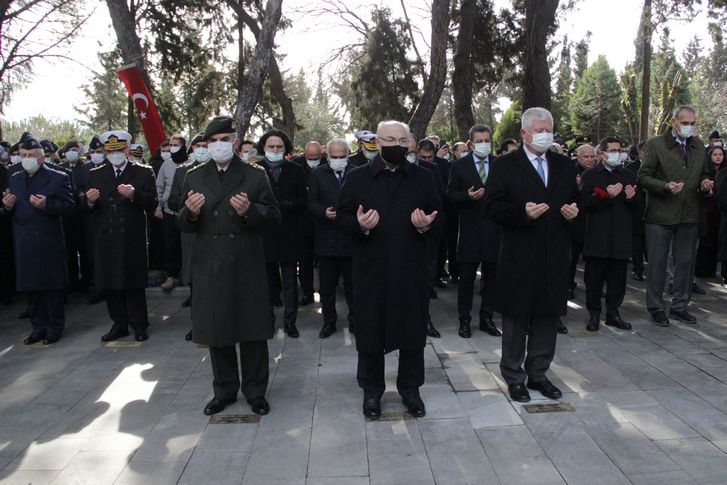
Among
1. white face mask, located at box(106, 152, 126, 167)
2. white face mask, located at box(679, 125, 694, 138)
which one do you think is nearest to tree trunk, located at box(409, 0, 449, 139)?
white face mask, located at box(679, 125, 694, 138)

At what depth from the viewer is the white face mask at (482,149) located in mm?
6875

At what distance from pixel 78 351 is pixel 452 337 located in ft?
12.7

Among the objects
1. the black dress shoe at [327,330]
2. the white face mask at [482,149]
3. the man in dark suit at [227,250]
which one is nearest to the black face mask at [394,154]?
the man in dark suit at [227,250]

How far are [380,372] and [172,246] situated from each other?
5.57 m

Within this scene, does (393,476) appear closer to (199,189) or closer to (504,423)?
(504,423)

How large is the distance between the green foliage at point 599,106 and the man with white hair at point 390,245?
56671 millimetres

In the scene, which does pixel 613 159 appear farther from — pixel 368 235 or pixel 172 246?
pixel 172 246

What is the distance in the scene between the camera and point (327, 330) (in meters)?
7.03

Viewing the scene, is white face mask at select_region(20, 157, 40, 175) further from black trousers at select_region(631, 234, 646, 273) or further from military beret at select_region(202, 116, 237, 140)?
black trousers at select_region(631, 234, 646, 273)

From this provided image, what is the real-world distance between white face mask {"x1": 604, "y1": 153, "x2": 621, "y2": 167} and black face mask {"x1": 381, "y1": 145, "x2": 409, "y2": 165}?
3285 mm

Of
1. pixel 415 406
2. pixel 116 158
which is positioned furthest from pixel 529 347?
pixel 116 158

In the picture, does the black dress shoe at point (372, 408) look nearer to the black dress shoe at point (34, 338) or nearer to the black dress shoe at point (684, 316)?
the black dress shoe at point (34, 338)

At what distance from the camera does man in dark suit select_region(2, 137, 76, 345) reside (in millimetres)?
6750

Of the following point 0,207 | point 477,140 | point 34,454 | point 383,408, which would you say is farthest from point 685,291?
point 0,207
